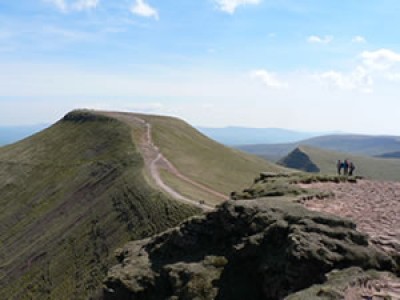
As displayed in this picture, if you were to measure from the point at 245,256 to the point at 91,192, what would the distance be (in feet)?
198

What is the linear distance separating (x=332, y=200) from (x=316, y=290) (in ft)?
44.6

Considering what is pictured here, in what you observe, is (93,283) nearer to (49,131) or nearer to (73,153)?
(73,153)

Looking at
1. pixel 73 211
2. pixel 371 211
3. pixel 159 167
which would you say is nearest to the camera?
pixel 371 211

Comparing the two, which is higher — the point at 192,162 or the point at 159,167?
the point at 192,162

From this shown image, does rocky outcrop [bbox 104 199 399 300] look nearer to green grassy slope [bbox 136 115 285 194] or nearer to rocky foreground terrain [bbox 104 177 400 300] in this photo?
rocky foreground terrain [bbox 104 177 400 300]

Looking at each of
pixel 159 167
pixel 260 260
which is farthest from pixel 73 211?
pixel 260 260

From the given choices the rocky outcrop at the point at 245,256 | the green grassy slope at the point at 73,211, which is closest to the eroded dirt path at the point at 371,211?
the rocky outcrop at the point at 245,256

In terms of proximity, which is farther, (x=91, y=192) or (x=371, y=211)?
(x=91, y=192)

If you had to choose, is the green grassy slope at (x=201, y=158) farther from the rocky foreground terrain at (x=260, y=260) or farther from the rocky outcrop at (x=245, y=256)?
the rocky foreground terrain at (x=260, y=260)

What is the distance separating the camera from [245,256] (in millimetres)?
24719

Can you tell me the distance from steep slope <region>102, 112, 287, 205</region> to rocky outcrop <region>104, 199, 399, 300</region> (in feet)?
98.9

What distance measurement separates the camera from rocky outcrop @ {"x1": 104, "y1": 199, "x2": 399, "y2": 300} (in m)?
21.1

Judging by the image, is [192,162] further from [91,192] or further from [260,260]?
[260,260]

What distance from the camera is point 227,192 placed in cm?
7256
